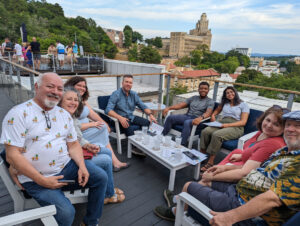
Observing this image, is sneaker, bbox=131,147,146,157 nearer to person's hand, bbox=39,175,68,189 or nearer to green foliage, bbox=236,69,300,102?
person's hand, bbox=39,175,68,189

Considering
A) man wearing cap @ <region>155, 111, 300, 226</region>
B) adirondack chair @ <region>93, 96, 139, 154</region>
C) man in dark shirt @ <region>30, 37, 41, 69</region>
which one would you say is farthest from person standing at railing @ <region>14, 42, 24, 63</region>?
man wearing cap @ <region>155, 111, 300, 226</region>

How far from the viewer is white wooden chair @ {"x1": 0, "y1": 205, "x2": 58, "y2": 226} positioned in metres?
0.97

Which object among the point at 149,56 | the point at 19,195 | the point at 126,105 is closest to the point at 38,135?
the point at 19,195

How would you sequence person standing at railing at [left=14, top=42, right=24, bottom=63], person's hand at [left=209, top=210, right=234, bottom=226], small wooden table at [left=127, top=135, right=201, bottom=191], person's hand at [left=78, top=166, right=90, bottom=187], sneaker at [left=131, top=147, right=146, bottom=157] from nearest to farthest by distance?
person's hand at [left=209, top=210, right=234, bottom=226] → person's hand at [left=78, top=166, right=90, bottom=187] → small wooden table at [left=127, top=135, right=201, bottom=191] → sneaker at [left=131, top=147, right=146, bottom=157] → person standing at railing at [left=14, top=42, right=24, bottom=63]

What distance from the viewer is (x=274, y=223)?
111 cm

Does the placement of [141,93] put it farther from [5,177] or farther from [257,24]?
[257,24]

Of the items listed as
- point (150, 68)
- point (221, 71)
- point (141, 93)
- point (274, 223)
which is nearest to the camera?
point (274, 223)

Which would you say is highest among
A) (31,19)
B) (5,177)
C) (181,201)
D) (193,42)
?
(193,42)

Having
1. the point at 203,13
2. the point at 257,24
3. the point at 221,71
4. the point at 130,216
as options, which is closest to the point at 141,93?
the point at 130,216

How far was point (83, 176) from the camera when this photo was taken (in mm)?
1526

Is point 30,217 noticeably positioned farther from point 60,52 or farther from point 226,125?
point 60,52

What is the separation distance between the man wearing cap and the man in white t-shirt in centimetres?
85

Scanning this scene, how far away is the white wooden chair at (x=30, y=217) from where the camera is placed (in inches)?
38.2

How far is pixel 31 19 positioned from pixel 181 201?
1503 inches
